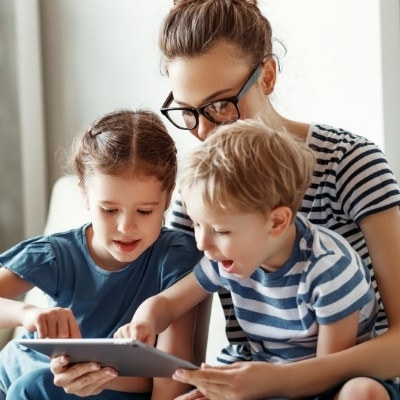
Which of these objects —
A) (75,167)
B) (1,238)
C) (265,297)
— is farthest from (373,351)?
(1,238)

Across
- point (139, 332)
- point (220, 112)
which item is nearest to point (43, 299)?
point (139, 332)

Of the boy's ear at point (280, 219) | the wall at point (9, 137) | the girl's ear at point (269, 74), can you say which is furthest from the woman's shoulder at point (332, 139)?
the wall at point (9, 137)

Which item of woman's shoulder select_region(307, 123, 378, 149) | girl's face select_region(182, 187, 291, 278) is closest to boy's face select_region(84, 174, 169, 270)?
girl's face select_region(182, 187, 291, 278)

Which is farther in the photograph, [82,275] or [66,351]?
[82,275]

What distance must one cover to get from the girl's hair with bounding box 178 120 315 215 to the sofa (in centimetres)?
44

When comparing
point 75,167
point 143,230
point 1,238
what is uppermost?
point 75,167

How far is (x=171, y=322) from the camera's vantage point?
176 centimetres

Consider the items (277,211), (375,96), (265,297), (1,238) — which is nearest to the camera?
(277,211)

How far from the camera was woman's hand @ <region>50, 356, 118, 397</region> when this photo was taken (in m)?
1.58

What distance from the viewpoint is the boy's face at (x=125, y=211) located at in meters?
1.73

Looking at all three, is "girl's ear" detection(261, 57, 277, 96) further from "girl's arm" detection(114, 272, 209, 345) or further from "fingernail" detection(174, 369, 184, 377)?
"fingernail" detection(174, 369, 184, 377)

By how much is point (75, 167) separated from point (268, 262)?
47cm

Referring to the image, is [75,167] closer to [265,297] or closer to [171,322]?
[171,322]

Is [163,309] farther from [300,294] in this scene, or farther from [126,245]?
[300,294]
